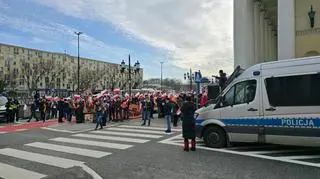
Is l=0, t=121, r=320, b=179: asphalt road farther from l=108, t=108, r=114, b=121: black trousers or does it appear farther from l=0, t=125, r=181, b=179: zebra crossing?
l=108, t=108, r=114, b=121: black trousers

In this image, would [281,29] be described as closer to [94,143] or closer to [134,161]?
[94,143]

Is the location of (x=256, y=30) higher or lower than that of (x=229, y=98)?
higher

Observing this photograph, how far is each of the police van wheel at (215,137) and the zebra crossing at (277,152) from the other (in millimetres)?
202

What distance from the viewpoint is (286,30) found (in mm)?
21844

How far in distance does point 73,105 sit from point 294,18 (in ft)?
46.6

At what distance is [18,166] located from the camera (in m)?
10.5

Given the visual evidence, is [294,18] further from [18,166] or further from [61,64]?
[61,64]

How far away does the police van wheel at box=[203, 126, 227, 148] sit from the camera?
1289cm

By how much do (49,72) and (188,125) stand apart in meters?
89.2

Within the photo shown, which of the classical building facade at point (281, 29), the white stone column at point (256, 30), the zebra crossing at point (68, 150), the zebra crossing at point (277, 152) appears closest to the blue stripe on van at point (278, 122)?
the zebra crossing at point (277, 152)

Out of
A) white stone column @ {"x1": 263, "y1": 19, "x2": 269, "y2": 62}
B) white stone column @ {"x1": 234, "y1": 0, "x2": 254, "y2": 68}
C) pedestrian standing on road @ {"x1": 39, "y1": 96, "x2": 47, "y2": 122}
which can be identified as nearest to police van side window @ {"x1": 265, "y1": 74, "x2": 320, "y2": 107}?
white stone column @ {"x1": 234, "y1": 0, "x2": 254, "y2": 68}

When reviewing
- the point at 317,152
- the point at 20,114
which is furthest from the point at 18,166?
the point at 20,114

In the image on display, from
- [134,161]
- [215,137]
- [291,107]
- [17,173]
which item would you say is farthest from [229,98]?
[17,173]

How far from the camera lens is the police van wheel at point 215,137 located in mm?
12891
